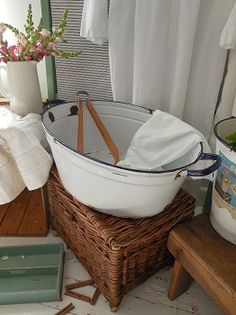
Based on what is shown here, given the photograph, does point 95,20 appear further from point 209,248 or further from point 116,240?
point 209,248

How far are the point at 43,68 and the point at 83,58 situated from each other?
0.28 metres

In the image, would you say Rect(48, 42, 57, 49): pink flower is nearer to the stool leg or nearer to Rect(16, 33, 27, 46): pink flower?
Rect(16, 33, 27, 46): pink flower

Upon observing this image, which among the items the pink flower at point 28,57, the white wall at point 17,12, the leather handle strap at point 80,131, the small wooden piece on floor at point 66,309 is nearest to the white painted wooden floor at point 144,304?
the small wooden piece on floor at point 66,309

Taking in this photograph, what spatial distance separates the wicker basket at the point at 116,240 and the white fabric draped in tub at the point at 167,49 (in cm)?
35

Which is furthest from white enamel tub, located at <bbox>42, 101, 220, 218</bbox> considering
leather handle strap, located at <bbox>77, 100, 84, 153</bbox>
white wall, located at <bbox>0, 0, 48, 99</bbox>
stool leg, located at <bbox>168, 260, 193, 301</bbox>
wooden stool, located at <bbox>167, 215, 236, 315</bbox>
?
white wall, located at <bbox>0, 0, 48, 99</bbox>

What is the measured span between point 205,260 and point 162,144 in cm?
38

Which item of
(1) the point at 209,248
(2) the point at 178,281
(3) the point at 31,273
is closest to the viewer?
(1) the point at 209,248

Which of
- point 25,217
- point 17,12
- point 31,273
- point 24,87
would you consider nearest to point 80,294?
point 31,273

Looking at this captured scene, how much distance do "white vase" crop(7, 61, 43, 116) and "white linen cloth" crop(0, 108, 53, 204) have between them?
109 mm

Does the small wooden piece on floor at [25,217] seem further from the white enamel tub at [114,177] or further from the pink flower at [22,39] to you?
the pink flower at [22,39]

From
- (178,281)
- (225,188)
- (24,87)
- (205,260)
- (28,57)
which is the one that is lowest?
(178,281)

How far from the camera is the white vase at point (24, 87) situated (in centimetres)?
103

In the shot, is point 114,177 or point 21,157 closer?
point 114,177

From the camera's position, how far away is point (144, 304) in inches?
38.8
